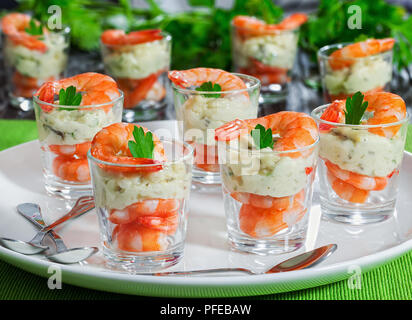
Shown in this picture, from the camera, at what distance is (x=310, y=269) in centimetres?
148

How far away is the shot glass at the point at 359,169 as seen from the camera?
1756 mm

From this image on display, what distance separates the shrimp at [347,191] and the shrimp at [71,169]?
749 mm

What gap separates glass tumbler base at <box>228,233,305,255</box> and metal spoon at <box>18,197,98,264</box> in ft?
1.21

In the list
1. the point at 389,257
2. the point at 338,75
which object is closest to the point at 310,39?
the point at 338,75

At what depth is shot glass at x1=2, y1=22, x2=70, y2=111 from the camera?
124 inches

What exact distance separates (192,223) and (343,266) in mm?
497

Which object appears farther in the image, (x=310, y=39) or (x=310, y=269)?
(x=310, y=39)

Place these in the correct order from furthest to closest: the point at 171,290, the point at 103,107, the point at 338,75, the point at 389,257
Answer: the point at 338,75 < the point at 103,107 < the point at 389,257 < the point at 171,290

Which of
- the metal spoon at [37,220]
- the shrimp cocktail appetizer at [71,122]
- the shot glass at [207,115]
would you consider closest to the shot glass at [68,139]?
the shrimp cocktail appetizer at [71,122]

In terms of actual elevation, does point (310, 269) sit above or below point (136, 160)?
below

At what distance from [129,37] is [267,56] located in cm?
67

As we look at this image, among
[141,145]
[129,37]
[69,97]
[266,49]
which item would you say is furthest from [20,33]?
[141,145]

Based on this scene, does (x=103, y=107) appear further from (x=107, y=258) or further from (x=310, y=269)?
(x=310, y=269)

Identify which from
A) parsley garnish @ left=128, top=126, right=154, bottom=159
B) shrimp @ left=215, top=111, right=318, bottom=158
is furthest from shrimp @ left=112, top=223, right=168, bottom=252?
shrimp @ left=215, top=111, right=318, bottom=158
